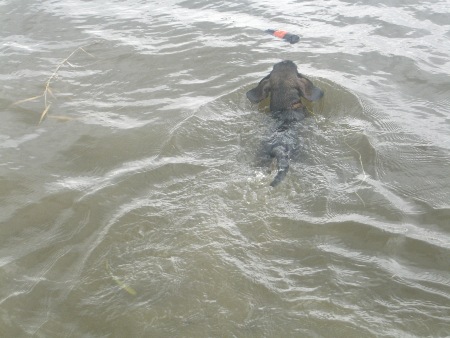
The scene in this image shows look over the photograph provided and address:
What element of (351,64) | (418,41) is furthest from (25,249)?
(418,41)

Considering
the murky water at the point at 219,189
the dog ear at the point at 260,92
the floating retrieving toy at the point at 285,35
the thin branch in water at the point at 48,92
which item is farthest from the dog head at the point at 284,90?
the thin branch in water at the point at 48,92

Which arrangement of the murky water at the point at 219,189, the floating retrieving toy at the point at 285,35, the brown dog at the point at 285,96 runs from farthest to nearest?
the floating retrieving toy at the point at 285,35 < the brown dog at the point at 285,96 < the murky water at the point at 219,189

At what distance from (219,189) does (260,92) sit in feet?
Result: 6.26

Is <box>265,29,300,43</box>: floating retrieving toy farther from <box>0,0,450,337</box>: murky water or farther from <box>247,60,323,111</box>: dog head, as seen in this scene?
<box>247,60,323,111</box>: dog head

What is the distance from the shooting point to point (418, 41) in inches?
301

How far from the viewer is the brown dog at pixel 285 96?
531cm

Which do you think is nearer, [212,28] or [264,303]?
[264,303]

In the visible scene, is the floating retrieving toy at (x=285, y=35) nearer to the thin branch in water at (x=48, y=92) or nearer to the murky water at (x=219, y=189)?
the murky water at (x=219, y=189)

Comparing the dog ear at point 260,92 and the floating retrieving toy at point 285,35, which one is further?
the floating retrieving toy at point 285,35

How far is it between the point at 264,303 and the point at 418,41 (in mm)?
6040

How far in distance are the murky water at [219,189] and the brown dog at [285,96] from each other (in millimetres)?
201

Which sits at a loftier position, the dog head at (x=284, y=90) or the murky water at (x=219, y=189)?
the dog head at (x=284, y=90)

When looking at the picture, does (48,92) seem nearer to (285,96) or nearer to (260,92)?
(260,92)

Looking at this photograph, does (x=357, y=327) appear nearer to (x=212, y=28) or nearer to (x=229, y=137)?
(x=229, y=137)
